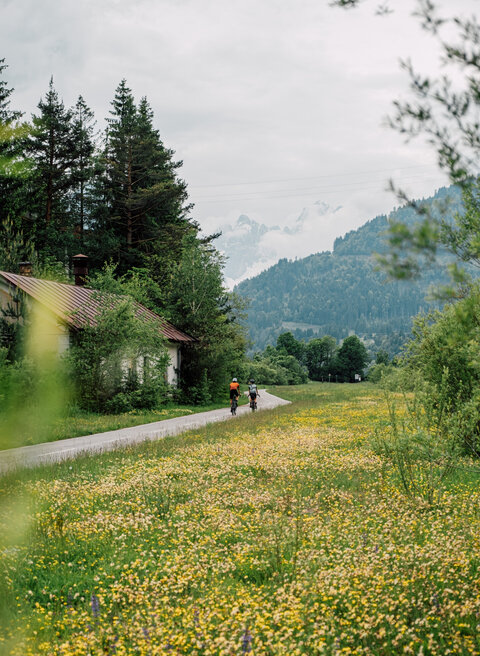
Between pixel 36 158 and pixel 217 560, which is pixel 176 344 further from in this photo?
pixel 36 158

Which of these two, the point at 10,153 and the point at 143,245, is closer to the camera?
the point at 10,153

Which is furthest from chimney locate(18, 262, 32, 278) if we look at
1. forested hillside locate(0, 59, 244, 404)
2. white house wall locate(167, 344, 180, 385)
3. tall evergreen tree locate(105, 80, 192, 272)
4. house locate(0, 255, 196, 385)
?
tall evergreen tree locate(105, 80, 192, 272)

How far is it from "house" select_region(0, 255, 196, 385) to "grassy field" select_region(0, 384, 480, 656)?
532 millimetres

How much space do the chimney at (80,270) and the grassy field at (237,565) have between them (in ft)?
98.5

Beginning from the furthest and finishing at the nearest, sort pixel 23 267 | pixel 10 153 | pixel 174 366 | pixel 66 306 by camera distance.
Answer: pixel 174 366 → pixel 66 306 → pixel 23 267 → pixel 10 153

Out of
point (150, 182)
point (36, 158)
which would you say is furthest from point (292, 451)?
point (150, 182)

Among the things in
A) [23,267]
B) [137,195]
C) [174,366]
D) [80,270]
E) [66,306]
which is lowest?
[174,366]

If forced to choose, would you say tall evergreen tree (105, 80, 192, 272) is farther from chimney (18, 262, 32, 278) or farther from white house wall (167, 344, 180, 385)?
chimney (18, 262, 32, 278)

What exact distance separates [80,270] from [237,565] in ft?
121

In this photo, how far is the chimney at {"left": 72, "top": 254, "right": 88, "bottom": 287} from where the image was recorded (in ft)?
131

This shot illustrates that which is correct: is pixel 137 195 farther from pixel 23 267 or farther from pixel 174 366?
pixel 23 267

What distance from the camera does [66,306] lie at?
1969 centimetres

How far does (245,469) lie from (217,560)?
5793 millimetres

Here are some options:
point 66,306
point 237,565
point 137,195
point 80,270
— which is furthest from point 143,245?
point 237,565
